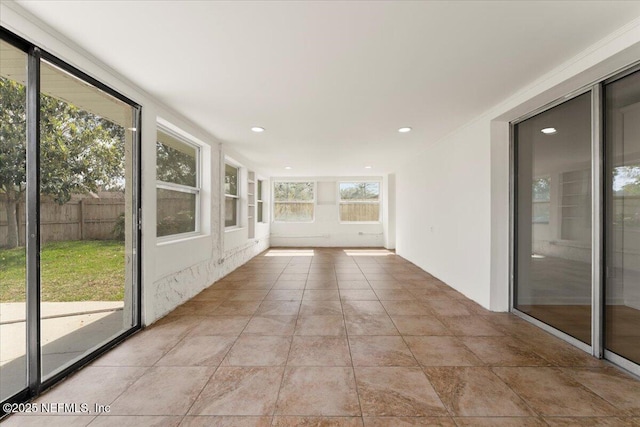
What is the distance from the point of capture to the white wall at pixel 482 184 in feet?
7.09

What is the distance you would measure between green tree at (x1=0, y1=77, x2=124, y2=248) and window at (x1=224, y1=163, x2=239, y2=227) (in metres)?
3.04

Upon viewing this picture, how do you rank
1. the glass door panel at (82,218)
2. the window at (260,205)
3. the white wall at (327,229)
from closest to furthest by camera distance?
the glass door panel at (82,218) → the window at (260,205) → the white wall at (327,229)

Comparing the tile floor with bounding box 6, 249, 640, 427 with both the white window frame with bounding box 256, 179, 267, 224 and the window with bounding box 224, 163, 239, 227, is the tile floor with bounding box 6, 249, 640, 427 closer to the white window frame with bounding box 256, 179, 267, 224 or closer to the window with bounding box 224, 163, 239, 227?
the window with bounding box 224, 163, 239, 227

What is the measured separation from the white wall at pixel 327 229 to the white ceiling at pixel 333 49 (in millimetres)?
5716

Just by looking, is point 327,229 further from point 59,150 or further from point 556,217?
point 59,150

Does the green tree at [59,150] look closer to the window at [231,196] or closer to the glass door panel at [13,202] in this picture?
the glass door panel at [13,202]

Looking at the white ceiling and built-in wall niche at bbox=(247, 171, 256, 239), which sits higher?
the white ceiling

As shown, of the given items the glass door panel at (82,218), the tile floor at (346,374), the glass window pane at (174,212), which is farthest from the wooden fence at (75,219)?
the tile floor at (346,374)

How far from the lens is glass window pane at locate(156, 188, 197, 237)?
3479mm

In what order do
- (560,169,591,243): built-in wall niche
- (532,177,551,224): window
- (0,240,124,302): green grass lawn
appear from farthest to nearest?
(532,177,551,224): window
(560,169,591,243): built-in wall niche
(0,240,124,302): green grass lawn

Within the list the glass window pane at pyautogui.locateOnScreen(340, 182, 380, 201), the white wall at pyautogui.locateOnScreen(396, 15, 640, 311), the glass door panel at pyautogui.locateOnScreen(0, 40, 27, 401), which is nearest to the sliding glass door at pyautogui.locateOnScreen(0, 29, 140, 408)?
the glass door panel at pyautogui.locateOnScreen(0, 40, 27, 401)

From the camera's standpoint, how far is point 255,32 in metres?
1.89

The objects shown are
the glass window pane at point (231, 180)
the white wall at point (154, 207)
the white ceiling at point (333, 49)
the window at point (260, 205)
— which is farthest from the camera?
the window at point (260, 205)

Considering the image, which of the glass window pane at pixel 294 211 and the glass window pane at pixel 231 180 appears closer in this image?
the glass window pane at pixel 231 180
